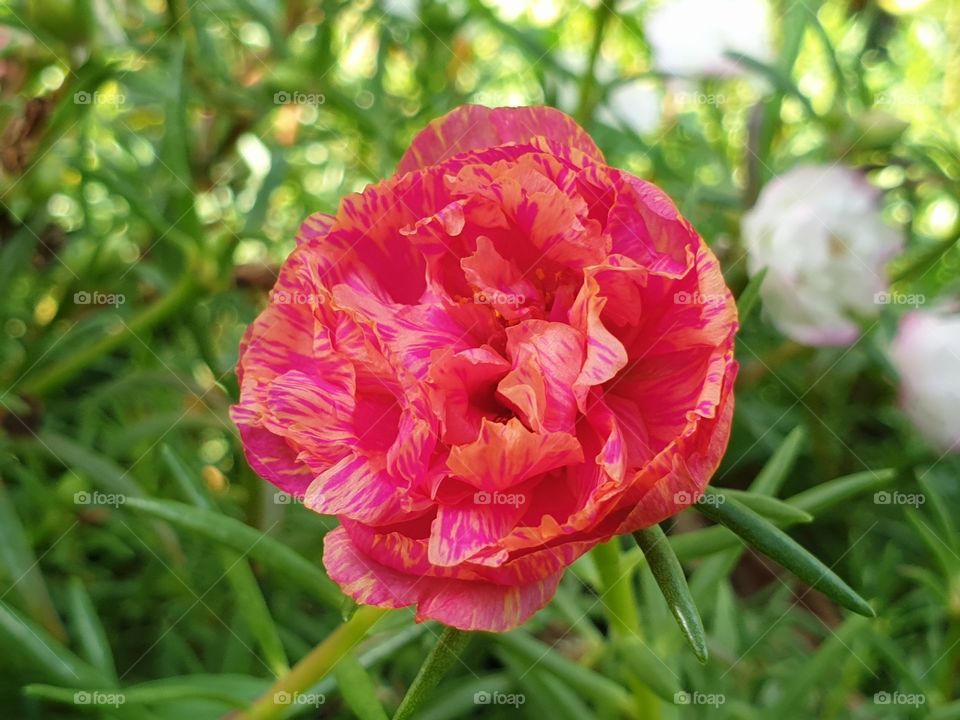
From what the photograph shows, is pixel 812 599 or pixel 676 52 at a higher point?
pixel 676 52

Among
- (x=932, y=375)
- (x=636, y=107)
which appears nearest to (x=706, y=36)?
(x=636, y=107)

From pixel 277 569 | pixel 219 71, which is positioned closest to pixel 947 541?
pixel 277 569

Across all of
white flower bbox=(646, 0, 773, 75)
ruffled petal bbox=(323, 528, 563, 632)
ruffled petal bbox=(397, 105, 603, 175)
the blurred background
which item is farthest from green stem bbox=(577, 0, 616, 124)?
ruffled petal bbox=(323, 528, 563, 632)

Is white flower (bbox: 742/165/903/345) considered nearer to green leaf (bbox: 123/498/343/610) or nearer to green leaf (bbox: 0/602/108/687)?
green leaf (bbox: 123/498/343/610)

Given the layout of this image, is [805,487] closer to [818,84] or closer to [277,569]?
[818,84]

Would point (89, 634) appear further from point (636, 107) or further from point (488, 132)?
point (636, 107)

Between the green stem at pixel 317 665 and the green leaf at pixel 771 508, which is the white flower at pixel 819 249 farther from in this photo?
the green stem at pixel 317 665
